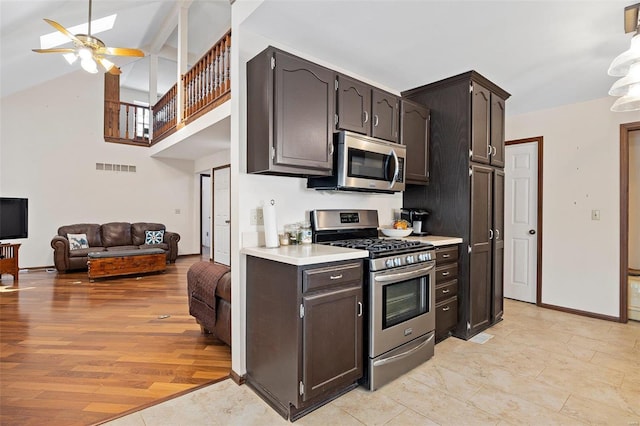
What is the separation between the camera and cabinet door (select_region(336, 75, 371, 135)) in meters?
2.52

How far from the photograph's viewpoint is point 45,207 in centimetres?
648

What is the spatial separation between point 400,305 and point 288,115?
5.18 ft

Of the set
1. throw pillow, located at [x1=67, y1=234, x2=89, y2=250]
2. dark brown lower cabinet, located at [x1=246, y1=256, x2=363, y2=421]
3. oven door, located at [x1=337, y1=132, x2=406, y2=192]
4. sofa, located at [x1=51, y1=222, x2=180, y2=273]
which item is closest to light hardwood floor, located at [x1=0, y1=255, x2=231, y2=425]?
dark brown lower cabinet, located at [x1=246, y1=256, x2=363, y2=421]

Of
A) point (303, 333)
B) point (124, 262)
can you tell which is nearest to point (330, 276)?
point (303, 333)

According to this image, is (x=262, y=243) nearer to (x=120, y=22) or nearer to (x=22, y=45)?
(x=22, y=45)

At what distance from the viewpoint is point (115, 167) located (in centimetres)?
725

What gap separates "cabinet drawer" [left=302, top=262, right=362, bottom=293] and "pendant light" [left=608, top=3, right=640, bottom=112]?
84.3 inches

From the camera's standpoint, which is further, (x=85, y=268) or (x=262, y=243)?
(x=85, y=268)

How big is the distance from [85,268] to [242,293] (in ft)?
18.0

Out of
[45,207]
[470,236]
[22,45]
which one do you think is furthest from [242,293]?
[45,207]

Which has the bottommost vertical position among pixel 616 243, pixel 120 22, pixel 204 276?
pixel 204 276

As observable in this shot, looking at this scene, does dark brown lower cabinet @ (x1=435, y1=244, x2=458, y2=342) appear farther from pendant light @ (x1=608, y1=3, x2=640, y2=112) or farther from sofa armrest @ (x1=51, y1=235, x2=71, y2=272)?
sofa armrest @ (x1=51, y1=235, x2=71, y2=272)

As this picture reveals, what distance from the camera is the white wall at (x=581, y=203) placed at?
11.8 ft

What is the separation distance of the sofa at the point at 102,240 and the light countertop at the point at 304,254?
5359 mm
